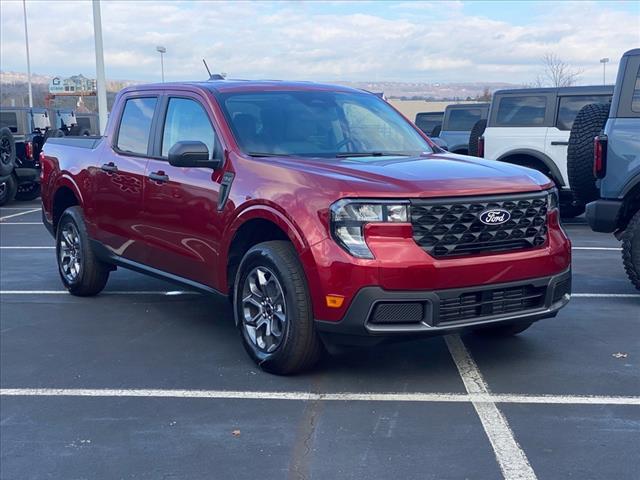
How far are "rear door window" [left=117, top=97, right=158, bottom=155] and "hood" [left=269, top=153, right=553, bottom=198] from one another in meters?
1.72

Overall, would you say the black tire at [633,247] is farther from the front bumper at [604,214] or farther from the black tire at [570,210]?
the black tire at [570,210]

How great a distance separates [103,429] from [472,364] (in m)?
2.41

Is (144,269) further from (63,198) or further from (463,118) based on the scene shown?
(463,118)

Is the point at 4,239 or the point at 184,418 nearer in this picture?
the point at 184,418

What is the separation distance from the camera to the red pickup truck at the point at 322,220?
187 inches

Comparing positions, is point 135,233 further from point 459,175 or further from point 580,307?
point 580,307

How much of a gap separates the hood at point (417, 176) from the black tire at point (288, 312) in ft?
1.78

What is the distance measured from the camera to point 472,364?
5551 mm

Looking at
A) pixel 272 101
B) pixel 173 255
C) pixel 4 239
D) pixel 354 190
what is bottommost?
pixel 4 239

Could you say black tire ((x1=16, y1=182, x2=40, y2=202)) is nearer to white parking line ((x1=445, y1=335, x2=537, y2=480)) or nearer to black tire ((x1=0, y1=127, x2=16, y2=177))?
black tire ((x1=0, y1=127, x2=16, y2=177))

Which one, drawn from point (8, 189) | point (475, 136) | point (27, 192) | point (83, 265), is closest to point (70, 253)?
point (83, 265)

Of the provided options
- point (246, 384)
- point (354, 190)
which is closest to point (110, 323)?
point (246, 384)

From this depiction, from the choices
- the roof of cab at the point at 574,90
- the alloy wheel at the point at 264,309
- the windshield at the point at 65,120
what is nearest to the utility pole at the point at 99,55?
the windshield at the point at 65,120

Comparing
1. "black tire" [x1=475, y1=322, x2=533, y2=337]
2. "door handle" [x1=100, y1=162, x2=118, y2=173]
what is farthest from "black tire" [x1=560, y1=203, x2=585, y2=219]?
"door handle" [x1=100, y1=162, x2=118, y2=173]
